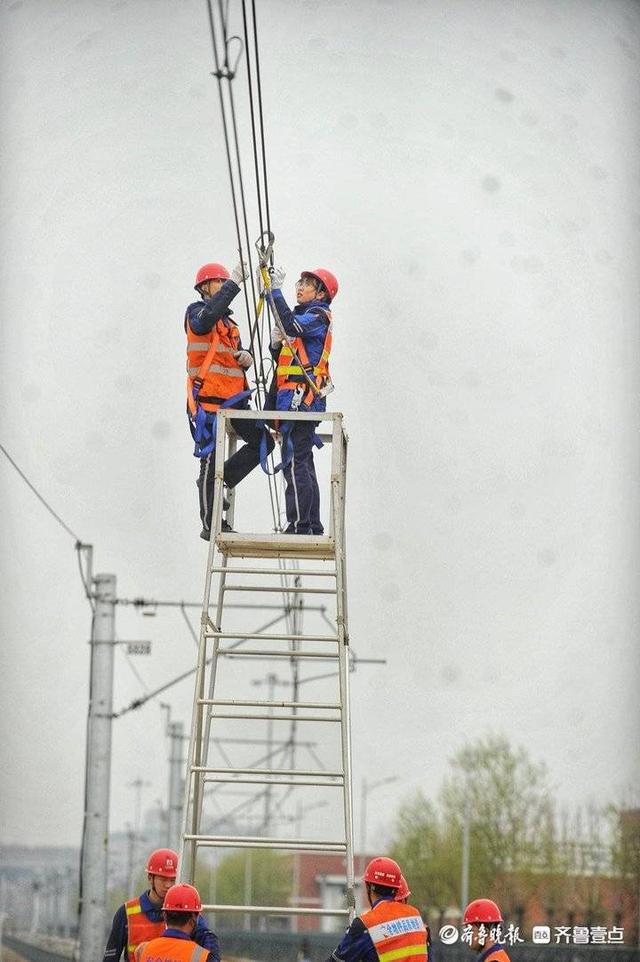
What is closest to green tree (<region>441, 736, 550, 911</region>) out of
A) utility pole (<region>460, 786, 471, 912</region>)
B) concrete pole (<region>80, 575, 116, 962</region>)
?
utility pole (<region>460, 786, 471, 912</region>)

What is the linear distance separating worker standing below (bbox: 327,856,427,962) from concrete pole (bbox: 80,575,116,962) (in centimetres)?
1450

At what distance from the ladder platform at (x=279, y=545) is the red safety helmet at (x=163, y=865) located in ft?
7.68

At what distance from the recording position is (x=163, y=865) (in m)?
9.21

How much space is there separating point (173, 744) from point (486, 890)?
2100 cm

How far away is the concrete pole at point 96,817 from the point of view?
2253 cm

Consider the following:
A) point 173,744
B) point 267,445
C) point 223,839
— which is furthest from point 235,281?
point 173,744

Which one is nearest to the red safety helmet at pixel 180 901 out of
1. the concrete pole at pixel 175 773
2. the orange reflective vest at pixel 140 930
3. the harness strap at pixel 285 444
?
the orange reflective vest at pixel 140 930

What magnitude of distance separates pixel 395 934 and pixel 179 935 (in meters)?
1.25

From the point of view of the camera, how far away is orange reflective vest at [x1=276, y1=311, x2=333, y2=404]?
11242mm

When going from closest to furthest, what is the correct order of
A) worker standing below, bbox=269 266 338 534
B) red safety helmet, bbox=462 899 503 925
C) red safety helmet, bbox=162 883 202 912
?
red safety helmet, bbox=162 883 202 912 → red safety helmet, bbox=462 899 503 925 → worker standing below, bbox=269 266 338 534

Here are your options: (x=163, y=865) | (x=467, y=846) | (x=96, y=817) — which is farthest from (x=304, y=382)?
(x=467, y=846)

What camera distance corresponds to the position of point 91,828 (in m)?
22.7

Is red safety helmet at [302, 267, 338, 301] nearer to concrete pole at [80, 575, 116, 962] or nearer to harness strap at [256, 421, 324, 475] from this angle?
harness strap at [256, 421, 324, 475]

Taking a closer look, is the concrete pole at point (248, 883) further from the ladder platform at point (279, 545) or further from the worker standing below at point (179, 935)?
the worker standing below at point (179, 935)
